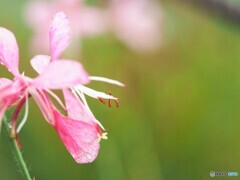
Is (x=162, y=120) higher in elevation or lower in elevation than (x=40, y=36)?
lower

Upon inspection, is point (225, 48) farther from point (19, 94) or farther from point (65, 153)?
point (19, 94)

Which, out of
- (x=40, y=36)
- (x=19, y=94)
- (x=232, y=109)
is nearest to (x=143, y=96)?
(x=232, y=109)

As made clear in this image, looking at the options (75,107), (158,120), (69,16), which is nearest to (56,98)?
(75,107)

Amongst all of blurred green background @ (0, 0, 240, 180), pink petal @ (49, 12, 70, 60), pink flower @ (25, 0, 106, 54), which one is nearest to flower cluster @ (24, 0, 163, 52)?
pink flower @ (25, 0, 106, 54)

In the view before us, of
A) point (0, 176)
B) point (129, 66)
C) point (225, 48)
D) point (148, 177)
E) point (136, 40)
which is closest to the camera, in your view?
point (148, 177)

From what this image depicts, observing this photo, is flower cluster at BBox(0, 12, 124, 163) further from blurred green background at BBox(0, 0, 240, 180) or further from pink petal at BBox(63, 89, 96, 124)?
blurred green background at BBox(0, 0, 240, 180)

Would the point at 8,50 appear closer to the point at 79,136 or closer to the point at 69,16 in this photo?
the point at 79,136

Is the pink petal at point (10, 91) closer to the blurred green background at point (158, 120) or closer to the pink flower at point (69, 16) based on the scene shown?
the blurred green background at point (158, 120)
